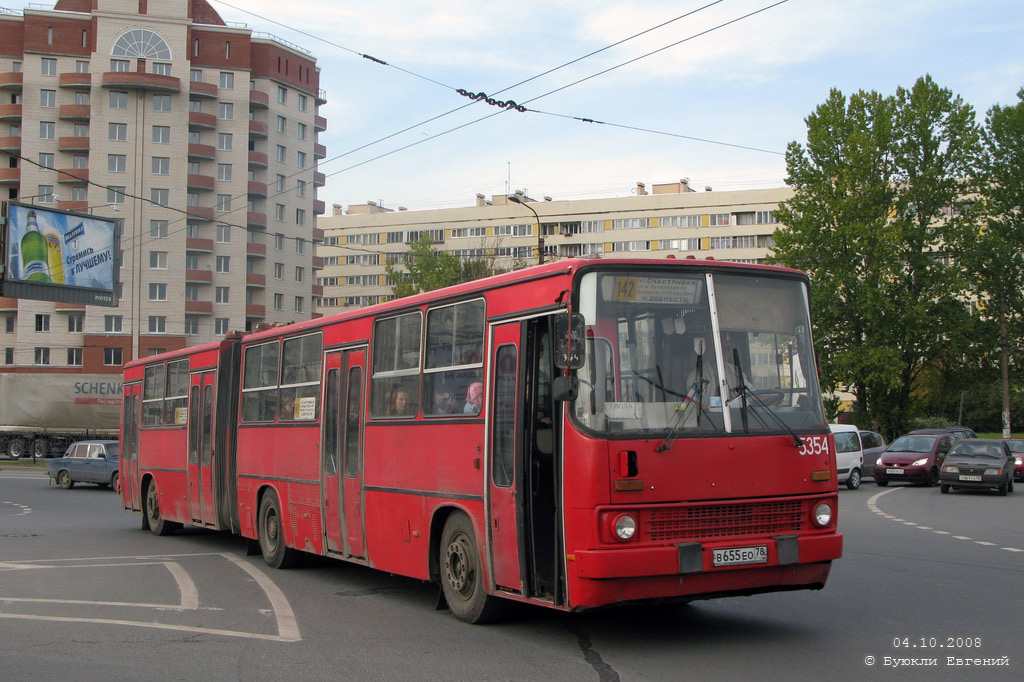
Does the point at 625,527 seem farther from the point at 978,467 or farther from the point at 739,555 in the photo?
the point at 978,467

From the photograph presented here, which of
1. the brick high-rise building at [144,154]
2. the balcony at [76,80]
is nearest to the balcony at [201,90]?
the brick high-rise building at [144,154]

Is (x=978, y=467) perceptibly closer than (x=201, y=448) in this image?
No

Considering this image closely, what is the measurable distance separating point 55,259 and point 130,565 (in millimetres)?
21866

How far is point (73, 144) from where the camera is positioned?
82812 millimetres

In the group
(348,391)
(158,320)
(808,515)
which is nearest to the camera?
(808,515)

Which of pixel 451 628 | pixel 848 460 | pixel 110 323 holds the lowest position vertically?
pixel 451 628

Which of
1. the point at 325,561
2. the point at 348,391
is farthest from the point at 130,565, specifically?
the point at 348,391

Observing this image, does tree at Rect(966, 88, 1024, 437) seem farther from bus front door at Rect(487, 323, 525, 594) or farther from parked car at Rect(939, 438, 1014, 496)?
bus front door at Rect(487, 323, 525, 594)

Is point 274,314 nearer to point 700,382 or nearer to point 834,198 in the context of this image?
point 834,198

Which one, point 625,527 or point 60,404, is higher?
point 60,404

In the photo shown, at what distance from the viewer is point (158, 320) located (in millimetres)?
83688

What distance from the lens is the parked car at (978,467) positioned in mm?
29531

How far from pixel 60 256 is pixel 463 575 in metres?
27.8

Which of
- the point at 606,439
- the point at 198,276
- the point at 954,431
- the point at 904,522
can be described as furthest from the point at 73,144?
the point at 606,439
